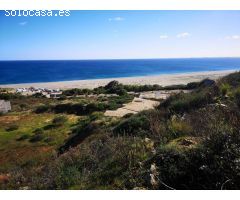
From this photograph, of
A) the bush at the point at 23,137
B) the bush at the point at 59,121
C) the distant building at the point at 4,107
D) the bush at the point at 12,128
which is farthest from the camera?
the distant building at the point at 4,107

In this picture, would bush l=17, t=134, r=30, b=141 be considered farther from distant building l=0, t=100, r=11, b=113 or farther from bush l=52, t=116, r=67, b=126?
distant building l=0, t=100, r=11, b=113

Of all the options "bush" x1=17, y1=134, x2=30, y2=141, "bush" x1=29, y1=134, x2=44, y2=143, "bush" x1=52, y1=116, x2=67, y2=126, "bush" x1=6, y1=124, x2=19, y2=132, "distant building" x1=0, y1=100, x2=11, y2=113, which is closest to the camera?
"bush" x1=29, y1=134, x2=44, y2=143

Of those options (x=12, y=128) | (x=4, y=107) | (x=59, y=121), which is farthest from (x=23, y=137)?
(x=4, y=107)

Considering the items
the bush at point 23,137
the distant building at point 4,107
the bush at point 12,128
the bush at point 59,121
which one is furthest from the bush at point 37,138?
the distant building at point 4,107

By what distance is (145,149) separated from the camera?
5.58 meters

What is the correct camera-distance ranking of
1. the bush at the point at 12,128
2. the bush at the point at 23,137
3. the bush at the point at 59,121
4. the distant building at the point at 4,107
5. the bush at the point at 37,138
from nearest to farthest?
1. the bush at the point at 37,138
2. the bush at the point at 23,137
3. the bush at the point at 12,128
4. the bush at the point at 59,121
5. the distant building at the point at 4,107

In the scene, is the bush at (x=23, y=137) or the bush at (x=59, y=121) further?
the bush at (x=59, y=121)

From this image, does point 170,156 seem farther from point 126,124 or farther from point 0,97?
point 0,97

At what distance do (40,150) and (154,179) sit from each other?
11.7m

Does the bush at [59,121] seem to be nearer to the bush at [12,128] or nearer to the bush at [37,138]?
the bush at [12,128]

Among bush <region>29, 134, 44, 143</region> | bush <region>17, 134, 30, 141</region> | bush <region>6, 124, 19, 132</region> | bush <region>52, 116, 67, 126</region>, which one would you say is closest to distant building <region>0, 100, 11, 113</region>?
bush <region>6, 124, 19, 132</region>
